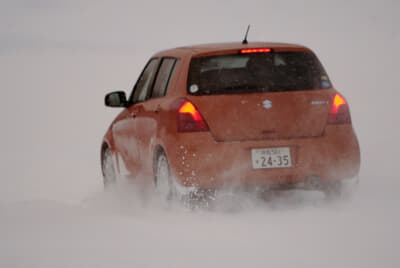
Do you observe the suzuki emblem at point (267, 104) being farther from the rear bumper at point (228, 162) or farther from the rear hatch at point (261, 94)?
the rear bumper at point (228, 162)

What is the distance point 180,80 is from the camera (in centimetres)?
843

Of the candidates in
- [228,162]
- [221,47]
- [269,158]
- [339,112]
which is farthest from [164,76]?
[339,112]

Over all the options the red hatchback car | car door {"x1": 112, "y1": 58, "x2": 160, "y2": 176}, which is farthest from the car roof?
car door {"x1": 112, "y1": 58, "x2": 160, "y2": 176}

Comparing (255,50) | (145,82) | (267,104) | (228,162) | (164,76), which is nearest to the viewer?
(228,162)

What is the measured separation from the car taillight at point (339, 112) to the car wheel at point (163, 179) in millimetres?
1566

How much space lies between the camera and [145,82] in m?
10.0

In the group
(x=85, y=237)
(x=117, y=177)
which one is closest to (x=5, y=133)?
(x=117, y=177)

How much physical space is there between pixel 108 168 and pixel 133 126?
169cm

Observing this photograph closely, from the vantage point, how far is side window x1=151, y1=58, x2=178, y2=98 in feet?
29.1

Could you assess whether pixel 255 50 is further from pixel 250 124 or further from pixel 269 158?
pixel 269 158

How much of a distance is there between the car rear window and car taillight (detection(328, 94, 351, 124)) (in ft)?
0.64

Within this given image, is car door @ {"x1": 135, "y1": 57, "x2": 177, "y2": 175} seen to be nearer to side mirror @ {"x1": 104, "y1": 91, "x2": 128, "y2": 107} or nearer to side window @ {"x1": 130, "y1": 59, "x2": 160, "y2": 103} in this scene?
side window @ {"x1": 130, "y1": 59, "x2": 160, "y2": 103}

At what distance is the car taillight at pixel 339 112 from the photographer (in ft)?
27.3

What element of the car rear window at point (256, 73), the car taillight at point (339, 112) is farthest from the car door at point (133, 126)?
the car taillight at point (339, 112)
